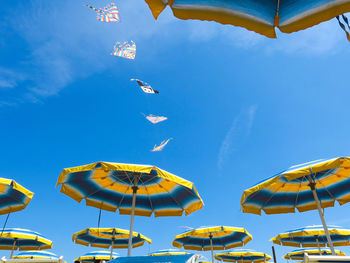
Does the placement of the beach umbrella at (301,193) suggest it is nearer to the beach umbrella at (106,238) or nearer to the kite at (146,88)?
the kite at (146,88)

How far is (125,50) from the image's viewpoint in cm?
416

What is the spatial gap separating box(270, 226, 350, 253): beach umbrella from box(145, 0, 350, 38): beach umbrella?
35.0 feet

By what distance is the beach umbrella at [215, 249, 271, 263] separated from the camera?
1587 centimetres

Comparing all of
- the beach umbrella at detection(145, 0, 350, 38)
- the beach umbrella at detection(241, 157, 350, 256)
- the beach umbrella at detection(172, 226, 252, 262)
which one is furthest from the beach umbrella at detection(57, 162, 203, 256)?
the beach umbrella at detection(145, 0, 350, 38)

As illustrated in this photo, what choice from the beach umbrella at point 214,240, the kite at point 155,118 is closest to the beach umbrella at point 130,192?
the kite at point 155,118

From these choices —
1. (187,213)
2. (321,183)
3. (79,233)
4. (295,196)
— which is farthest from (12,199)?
(321,183)

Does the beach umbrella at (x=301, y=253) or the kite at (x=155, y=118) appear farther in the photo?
the beach umbrella at (x=301, y=253)

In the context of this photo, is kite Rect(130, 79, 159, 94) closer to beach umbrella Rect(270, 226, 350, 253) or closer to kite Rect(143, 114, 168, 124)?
kite Rect(143, 114, 168, 124)

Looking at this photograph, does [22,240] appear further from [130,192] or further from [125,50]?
[125,50]

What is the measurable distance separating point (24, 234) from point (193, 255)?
1035 centimetres

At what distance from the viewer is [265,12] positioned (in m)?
2.18

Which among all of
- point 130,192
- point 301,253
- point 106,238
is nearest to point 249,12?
point 130,192

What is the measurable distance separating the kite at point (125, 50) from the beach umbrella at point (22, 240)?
9.58 metres

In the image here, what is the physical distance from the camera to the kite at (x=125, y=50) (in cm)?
399
